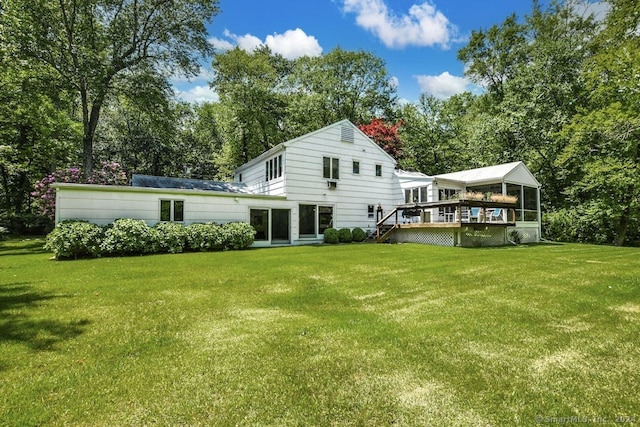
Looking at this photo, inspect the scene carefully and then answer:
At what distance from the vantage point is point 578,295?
565 cm

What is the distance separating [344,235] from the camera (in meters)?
17.4

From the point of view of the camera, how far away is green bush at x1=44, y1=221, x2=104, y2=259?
33.8 ft

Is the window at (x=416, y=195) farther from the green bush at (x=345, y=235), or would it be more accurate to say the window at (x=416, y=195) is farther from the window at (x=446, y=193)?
the green bush at (x=345, y=235)

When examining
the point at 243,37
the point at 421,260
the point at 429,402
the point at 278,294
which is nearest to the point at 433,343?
the point at 429,402

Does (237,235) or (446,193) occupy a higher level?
(446,193)

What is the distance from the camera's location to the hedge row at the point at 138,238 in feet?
34.7

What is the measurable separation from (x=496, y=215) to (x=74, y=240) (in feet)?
57.0

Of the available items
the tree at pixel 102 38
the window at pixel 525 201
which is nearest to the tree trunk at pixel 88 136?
the tree at pixel 102 38

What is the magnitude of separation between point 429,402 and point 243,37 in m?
30.3

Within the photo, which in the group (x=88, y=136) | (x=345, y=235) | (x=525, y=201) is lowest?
(x=345, y=235)

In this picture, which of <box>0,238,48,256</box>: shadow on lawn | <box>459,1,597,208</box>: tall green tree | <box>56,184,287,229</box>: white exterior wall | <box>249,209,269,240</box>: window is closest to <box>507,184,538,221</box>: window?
<box>459,1,597,208</box>: tall green tree

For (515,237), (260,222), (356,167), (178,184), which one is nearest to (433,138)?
(356,167)

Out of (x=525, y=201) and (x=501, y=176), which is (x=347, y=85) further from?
(x=525, y=201)

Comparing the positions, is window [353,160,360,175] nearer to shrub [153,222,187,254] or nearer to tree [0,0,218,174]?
shrub [153,222,187,254]
